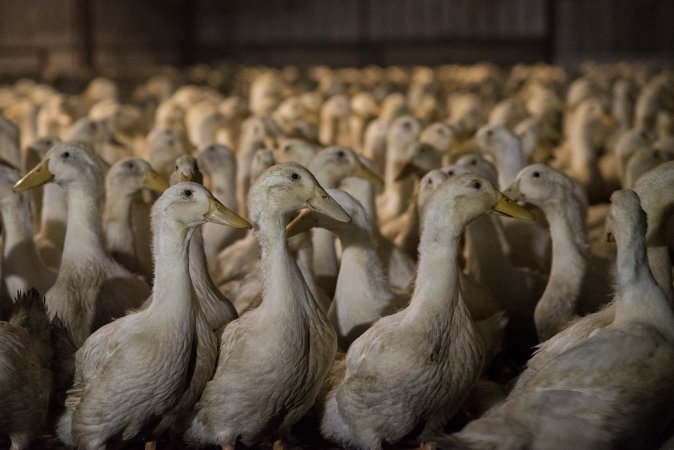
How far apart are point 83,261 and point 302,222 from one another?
1.15 metres

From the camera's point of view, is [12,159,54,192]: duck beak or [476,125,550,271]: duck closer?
[12,159,54,192]: duck beak

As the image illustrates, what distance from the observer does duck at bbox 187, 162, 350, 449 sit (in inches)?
178

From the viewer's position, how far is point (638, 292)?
14.0 feet

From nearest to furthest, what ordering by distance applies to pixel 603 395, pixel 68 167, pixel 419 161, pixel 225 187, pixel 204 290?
pixel 603 395, pixel 204 290, pixel 68 167, pixel 225 187, pixel 419 161

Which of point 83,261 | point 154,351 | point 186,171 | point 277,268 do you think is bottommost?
point 154,351

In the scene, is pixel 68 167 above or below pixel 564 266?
above

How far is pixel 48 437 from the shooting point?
5.22 m

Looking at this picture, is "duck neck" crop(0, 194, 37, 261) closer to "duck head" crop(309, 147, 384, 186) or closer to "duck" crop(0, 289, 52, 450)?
"duck" crop(0, 289, 52, 450)

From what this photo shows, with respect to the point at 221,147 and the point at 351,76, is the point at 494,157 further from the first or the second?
the point at 351,76

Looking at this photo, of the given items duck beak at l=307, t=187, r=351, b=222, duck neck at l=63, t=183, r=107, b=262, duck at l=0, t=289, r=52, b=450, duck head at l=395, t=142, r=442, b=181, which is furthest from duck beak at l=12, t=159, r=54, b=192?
duck head at l=395, t=142, r=442, b=181

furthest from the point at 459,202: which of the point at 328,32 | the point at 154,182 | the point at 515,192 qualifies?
the point at 328,32

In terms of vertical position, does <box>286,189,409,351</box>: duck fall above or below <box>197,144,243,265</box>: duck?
below

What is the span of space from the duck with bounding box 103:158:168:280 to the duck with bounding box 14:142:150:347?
38 centimetres

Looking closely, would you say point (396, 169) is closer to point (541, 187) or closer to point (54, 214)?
point (541, 187)
